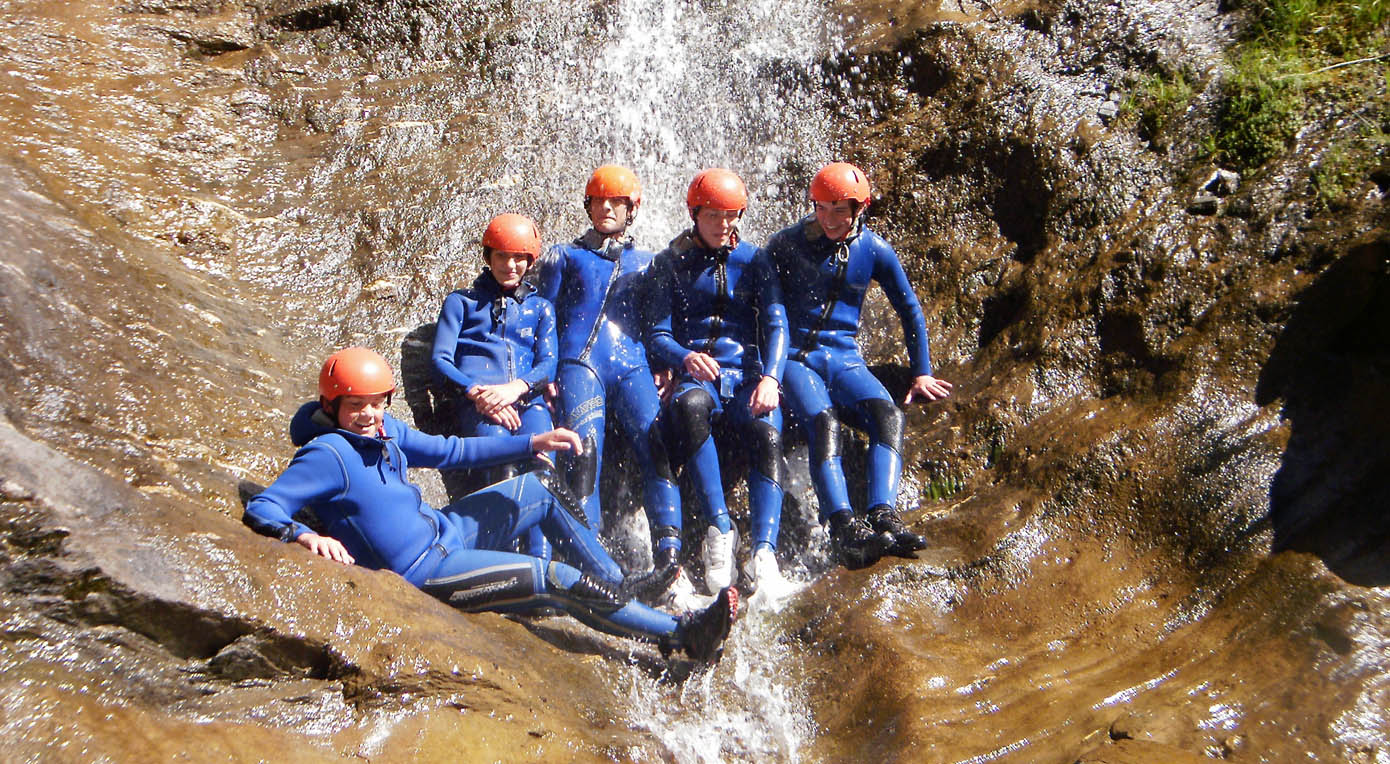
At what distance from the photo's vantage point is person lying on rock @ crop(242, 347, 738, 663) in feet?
12.3

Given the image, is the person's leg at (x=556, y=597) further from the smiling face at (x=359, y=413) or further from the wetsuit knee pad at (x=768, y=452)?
the wetsuit knee pad at (x=768, y=452)

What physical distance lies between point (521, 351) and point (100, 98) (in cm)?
314

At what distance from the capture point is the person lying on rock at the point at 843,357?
485 cm

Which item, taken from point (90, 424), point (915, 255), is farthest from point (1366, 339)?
point (90, 424)

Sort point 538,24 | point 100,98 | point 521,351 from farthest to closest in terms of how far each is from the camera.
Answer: point 538,24 → point 100,98 → point 521,351

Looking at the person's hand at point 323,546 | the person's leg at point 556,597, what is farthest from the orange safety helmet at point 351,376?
the person's leg at point 556,597

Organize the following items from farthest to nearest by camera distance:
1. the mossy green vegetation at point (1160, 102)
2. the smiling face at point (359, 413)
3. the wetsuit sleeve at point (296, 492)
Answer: the mossy green vegetation at point (1160, 102) < the smiling face at point (359, 413) < the wetsuit sleeve at point (296, 492)

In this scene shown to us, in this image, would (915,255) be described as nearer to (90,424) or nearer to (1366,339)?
(1366,339)

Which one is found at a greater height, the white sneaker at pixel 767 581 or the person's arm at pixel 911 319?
the person's arm at pixel 911 319

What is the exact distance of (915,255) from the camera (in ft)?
20.6

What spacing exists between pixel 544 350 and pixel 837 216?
1.60 m

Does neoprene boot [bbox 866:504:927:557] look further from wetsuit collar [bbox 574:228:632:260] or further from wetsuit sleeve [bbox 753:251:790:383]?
wetsuit collar [bbox 574:228:632:260]

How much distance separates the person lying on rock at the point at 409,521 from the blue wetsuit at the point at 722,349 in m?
0.70

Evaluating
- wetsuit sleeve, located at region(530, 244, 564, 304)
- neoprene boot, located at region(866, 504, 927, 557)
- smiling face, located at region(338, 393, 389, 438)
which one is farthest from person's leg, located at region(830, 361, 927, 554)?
smiling face, located at region(338, 393, 389, 438)
